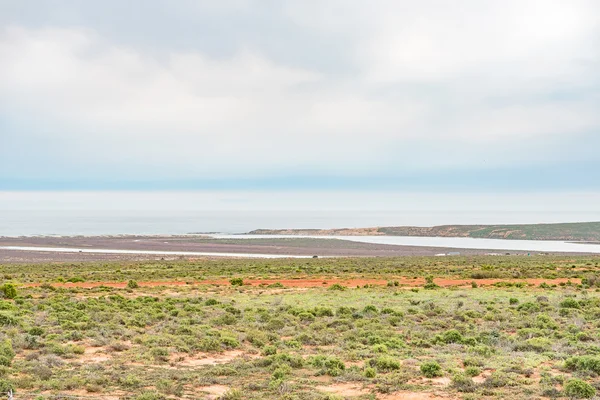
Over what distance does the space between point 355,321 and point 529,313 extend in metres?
8.18

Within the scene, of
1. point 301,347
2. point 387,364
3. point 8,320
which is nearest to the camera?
point 387,364

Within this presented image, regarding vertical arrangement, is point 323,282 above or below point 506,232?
below

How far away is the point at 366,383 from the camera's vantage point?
36.8ft

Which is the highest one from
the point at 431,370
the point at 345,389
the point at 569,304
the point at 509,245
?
the point at 431,370

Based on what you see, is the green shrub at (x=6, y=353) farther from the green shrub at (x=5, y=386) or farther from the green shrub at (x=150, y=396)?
the green shrub at (x=150, y=396)

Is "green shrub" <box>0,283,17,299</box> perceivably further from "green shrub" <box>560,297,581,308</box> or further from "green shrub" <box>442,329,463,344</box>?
"green shrub" <box>560,297,581,308</box>

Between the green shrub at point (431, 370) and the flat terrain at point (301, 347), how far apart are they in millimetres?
42

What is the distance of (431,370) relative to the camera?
1177 centimetres

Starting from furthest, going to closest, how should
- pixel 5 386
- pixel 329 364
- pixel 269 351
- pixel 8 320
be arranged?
1. pixel 8 320
2. pixel 269 351
3. pixel 329 364
4. pixel 5 386

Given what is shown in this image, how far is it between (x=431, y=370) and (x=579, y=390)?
316cm

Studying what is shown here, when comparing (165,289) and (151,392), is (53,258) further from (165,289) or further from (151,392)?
(151,392)

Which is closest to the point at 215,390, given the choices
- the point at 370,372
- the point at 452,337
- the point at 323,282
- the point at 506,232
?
the point at 370,372

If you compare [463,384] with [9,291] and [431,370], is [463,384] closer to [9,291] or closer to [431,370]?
[431,370]

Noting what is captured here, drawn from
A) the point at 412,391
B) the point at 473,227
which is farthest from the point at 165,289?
the point at 473,227
